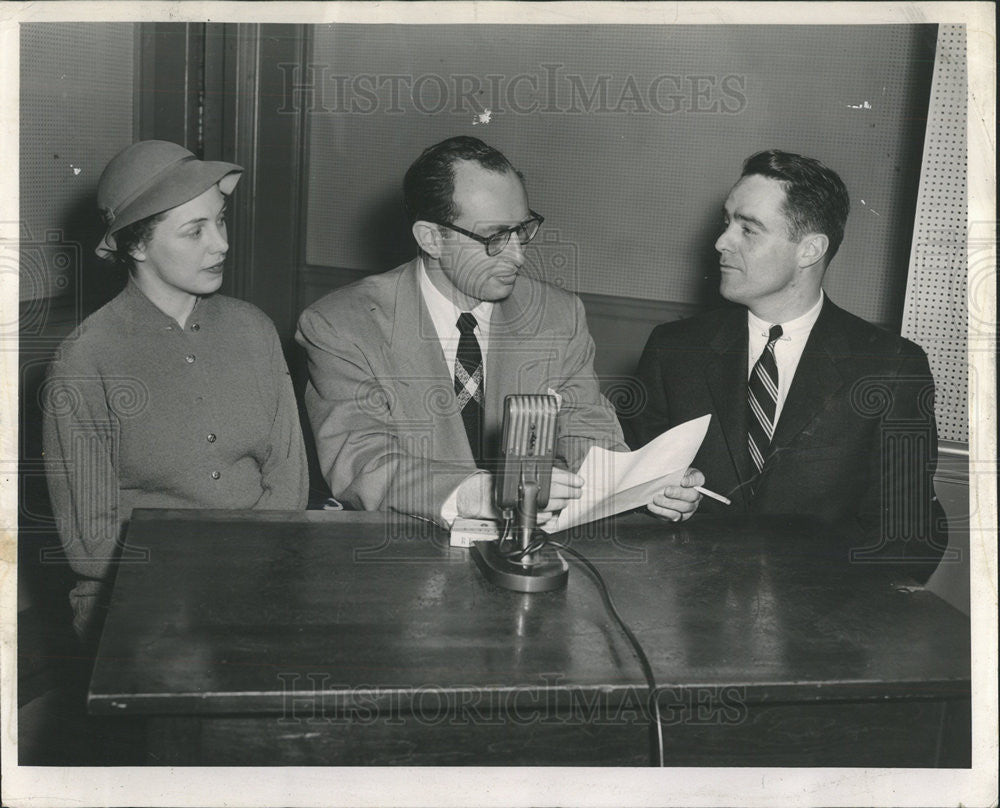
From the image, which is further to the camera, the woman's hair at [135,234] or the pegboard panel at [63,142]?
the pegboard panel at [63,142]

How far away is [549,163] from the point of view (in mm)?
3959

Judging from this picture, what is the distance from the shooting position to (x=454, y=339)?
2.45 metres

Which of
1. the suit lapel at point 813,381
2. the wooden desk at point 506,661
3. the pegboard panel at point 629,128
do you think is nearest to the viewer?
the wooden desk at point 506,661

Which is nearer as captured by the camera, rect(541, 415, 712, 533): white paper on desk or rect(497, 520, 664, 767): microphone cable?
rect(497, 520, 664, 767): microphone cable

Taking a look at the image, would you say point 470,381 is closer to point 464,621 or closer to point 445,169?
point 445,169

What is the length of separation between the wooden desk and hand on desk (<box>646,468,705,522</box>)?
18 centimetres

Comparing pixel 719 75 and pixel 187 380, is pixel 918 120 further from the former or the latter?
pixel 187 380

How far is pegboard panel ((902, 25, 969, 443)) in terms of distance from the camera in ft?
8.53

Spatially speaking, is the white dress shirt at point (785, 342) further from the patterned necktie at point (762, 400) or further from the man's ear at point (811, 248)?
the man's ear at point (811, 248)

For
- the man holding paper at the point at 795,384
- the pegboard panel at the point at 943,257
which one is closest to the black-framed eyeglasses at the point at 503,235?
the man holding paper at the point at 795,384

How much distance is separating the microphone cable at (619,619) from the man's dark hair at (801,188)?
129 cm

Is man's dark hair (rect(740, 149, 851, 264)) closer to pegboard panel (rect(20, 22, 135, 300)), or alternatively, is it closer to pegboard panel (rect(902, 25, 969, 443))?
pegboard panel (rect(902, 25, 969, 443))

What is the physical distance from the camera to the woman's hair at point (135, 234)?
86.9 inches

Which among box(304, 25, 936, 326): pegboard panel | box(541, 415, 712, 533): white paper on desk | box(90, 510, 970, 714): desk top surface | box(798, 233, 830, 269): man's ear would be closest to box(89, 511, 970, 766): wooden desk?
box(90, 510, 970, 714): desk top surface
